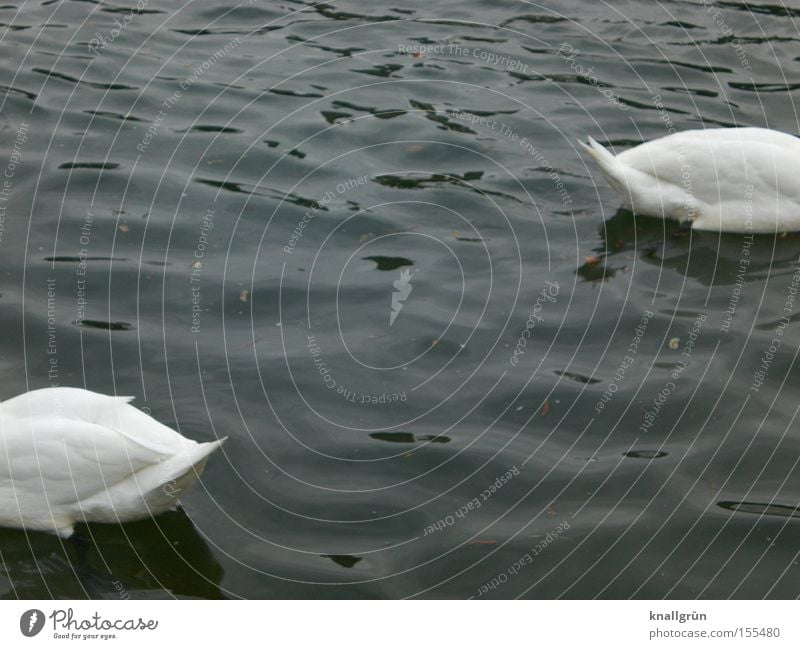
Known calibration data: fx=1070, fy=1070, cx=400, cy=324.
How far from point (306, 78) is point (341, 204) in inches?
96.8

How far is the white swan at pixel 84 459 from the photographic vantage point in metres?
5.93

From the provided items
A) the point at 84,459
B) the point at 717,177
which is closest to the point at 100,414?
the point at 84,459

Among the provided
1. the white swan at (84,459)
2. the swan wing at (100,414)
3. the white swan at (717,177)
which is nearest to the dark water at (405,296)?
the white swan at (717,177)

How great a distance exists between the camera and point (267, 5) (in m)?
12.9

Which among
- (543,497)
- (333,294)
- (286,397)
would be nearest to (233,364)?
(286,397)

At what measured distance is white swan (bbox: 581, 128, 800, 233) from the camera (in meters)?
9.05

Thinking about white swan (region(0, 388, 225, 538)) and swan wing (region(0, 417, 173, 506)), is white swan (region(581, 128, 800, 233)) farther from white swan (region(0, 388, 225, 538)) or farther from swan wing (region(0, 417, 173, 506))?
swan wing (region(0, 417, 173, 506))

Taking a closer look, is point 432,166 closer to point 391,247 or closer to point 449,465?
point 391,247

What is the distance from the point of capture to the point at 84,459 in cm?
594

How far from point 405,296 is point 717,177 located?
9.45 feet

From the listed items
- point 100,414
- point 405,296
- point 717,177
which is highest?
point 717,177

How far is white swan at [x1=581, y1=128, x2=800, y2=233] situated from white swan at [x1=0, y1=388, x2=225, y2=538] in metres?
4.69

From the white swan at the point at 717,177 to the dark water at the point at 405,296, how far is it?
0.94ft

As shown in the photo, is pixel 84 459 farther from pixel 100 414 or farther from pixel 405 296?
pixel 405 296
